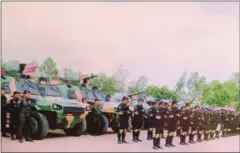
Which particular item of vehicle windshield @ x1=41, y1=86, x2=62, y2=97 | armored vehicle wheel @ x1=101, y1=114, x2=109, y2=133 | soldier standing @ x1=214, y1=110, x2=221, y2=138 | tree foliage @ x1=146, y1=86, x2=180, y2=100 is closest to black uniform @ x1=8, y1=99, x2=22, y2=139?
vehicle windshield @ x1=41, y1=86, x2=62, y2=97

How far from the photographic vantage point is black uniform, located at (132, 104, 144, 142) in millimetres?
3702

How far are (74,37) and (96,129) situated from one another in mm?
789

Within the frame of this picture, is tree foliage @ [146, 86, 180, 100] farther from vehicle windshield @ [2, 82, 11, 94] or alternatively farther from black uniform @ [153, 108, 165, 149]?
vehicle windshield @ [2, 82, 11, 94]

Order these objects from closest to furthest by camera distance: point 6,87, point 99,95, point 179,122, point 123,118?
point 6,87 → point 99,95 → point 123,118 → point 179,122

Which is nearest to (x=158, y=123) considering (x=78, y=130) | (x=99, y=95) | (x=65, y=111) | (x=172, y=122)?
(x=172, y=122)

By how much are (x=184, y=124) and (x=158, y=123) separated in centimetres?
31

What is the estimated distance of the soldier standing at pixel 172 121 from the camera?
152 inches

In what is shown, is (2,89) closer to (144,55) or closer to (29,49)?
(29,49)

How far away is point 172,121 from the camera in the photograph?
3938mm

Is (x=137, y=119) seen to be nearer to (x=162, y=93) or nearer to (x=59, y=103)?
(x=162, y=93)

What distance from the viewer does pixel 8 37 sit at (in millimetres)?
Result: 3402

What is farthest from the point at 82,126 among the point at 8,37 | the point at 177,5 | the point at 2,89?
the point at 177,5

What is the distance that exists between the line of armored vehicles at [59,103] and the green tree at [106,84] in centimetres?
4

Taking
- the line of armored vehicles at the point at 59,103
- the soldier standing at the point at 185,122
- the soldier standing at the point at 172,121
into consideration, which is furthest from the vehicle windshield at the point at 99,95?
the soldier standing at the point at 185,122
